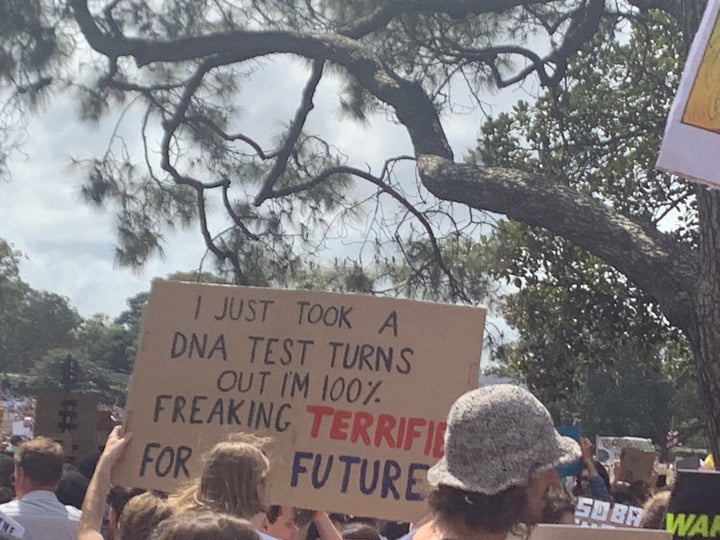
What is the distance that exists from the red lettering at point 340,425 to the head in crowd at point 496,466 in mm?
1084

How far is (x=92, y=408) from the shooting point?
743 centimetres

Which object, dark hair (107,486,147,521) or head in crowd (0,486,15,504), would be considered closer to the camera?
dark hair (107,486,147,521)

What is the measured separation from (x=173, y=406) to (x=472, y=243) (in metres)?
6.12

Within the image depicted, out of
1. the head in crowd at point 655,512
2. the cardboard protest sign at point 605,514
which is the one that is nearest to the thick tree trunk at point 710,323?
the cardboard protest sign at point 605,514

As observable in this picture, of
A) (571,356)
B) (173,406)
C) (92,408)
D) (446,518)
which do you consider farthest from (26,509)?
(571,356)

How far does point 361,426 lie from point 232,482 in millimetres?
485

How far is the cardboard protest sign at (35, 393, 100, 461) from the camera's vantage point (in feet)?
24.1

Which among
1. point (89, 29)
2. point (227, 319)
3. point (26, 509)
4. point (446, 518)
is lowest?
point (26, 509)

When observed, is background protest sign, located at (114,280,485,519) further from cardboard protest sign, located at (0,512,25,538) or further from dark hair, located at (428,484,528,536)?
dark hair, located at (428,484,528,536)

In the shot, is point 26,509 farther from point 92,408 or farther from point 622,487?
point 622,487

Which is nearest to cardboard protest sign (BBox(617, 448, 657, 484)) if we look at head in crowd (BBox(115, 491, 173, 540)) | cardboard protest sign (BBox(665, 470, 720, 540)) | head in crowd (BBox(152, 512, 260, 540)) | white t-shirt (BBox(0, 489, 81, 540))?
white t-shirt (BBox(0, 489, 81, 540))

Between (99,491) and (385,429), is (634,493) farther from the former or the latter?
(99,491)

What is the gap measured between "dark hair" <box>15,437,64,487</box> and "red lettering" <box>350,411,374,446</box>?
1662mm

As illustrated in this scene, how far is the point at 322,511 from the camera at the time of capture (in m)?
3.23
